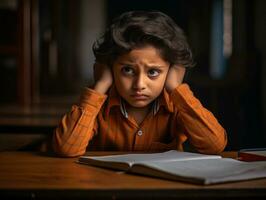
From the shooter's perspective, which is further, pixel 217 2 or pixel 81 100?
pixel 217 2

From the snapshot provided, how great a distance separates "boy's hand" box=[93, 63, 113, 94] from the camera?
5.03 ft

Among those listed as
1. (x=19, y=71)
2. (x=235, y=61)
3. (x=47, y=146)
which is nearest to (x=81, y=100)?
(x=47, y=146)

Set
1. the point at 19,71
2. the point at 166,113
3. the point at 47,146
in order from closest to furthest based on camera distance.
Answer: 1. the point at 166,113
2. the point at 47,146
3. the point at 19,71

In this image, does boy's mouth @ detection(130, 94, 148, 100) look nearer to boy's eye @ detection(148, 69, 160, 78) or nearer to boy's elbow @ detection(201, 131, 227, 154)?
boy's eye @ detection(148, 69, 160, 78)

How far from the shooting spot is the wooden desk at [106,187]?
93 cm

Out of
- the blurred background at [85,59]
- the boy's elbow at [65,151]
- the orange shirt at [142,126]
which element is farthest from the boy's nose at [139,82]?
the blurred background at [85,59]

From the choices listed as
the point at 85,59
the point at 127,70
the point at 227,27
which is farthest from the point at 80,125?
the point at 227,27

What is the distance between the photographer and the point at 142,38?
1.49m

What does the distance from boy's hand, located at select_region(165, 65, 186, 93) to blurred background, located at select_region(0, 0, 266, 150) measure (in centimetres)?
66

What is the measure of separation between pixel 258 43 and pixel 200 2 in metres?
2.05

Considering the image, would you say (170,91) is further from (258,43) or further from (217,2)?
(217,2)
